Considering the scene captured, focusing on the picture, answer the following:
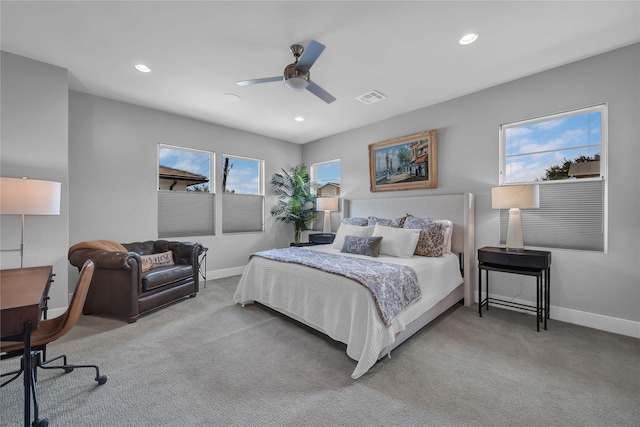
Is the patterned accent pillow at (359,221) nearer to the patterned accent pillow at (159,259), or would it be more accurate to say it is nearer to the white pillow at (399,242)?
the white pillow at (399,242)

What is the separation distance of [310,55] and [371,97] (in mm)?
1768

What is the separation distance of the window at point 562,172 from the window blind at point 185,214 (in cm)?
479

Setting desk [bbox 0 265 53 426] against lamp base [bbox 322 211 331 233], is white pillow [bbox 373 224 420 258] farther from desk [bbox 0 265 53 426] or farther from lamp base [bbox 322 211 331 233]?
desk [bbox 0 265 53 426]

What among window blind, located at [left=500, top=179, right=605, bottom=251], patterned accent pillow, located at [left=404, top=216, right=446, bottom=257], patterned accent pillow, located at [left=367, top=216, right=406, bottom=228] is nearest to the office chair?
patterned accent pillow, located at [left=404, top=216, right=446, bottom=257]

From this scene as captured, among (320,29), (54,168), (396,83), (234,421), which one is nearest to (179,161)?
(54,168)

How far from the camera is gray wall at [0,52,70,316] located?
9.09ft

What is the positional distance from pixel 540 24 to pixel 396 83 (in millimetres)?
1461

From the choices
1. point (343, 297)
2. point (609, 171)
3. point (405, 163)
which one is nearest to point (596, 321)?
point (609, 171)

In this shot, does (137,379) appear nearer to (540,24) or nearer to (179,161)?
(179,161)

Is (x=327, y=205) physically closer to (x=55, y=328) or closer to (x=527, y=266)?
(x=527, y=266)

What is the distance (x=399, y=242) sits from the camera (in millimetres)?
3410

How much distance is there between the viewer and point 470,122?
375 centimetres

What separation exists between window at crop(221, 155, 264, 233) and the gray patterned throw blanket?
8.24 feet

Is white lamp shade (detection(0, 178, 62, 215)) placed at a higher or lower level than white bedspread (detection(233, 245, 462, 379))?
higher
